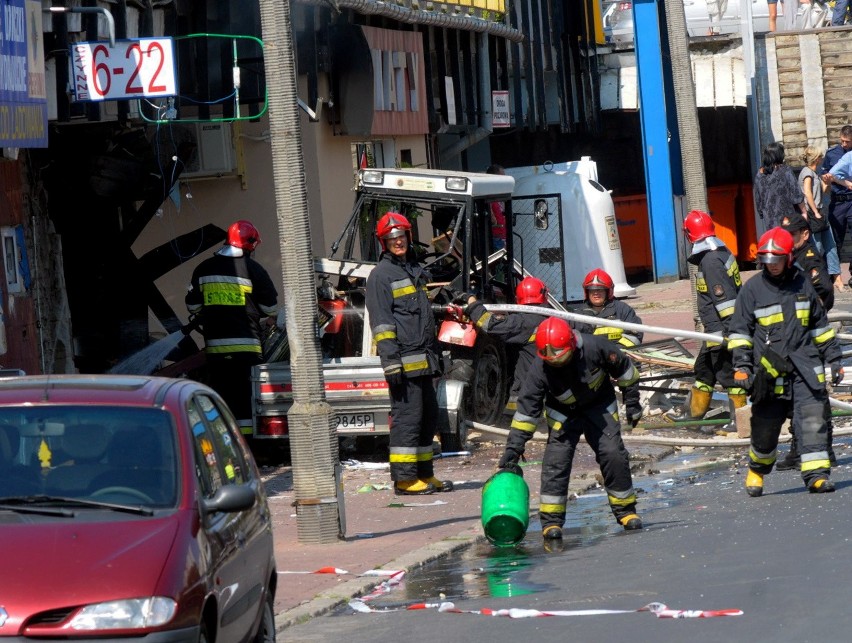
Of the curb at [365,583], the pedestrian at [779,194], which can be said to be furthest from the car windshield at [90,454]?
the pedestrian at [779,194]

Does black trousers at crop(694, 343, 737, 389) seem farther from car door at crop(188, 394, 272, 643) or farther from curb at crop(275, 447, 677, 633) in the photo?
car door at crop(188, 394, 272, 643)

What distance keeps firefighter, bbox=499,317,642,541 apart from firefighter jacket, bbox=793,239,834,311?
3905 millimetres

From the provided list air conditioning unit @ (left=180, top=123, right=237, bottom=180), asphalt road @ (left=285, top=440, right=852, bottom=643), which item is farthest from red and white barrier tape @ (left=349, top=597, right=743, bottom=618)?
air conditioning unit @ (left=180, top=123, right=237, bottom=180)

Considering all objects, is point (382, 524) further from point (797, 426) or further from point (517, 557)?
point (797, 426)

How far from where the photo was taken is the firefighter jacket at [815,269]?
13.3 m

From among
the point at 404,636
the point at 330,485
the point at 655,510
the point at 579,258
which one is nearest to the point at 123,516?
the point at 404,636

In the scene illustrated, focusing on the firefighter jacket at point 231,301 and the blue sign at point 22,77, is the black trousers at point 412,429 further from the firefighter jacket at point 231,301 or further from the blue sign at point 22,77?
the blue sign at point 22,77

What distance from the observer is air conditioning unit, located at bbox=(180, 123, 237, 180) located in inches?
667

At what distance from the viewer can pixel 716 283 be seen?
13156mm

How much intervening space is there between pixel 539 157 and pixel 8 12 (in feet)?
70.9

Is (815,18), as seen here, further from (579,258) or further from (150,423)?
(150,423)

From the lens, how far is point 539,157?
104ft

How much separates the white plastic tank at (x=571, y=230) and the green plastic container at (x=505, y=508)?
1340 cm

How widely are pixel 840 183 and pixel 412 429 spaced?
1008 cm
